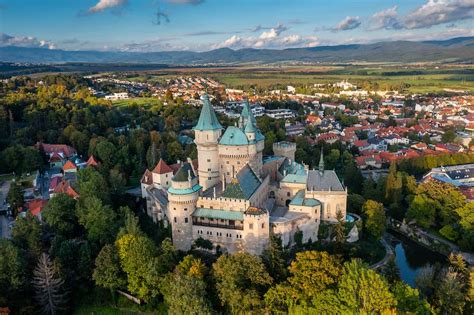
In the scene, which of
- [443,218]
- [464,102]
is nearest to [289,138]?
[443,218]

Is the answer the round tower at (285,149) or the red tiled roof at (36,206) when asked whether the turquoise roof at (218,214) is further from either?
the red tiled roof at (36,206)

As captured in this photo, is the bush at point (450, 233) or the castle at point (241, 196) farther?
the bush at point (450, 233)

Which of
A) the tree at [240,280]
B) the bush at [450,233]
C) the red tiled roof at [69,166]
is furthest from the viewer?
the red tiled roof at [69,166]

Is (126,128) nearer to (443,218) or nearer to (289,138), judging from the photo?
(289,138)

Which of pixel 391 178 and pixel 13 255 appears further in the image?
pixel 391 178

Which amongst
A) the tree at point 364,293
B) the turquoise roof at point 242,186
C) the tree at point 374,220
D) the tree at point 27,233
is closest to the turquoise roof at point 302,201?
the turquoise roof at point 242,186

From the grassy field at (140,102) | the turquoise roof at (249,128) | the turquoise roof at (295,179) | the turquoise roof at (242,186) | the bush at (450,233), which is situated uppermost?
the turquoise roof at (249,128)

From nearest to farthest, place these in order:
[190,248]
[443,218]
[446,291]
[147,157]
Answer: [446,291], [190,248], [443,218], [147,157]
